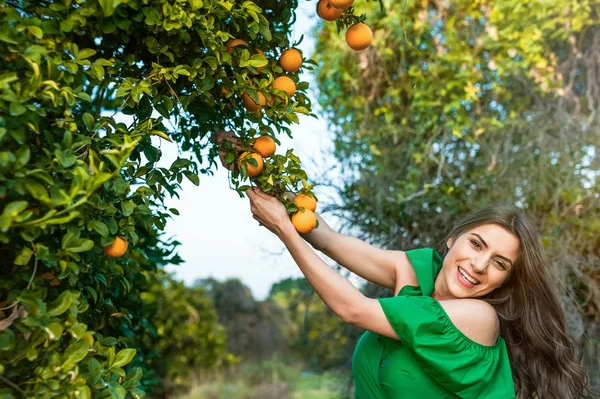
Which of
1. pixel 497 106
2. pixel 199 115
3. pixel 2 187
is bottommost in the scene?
pixel 2 187

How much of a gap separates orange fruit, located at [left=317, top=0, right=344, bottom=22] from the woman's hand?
51cm

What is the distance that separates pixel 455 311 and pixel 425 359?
0.17m

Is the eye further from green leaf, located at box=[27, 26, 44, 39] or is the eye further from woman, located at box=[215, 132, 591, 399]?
green leaf, located at box=[27, 26, 44, 39]

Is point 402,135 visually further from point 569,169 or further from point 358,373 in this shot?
point 358,373

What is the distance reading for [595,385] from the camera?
3.36 m

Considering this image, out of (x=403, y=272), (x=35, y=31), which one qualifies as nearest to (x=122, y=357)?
(x=35, y=31)

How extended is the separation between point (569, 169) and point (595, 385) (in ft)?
4.17

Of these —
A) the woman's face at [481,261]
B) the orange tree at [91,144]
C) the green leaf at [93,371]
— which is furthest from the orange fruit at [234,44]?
the woman's face at [481,261]

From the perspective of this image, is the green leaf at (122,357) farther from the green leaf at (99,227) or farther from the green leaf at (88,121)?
the green leaf at (88,121)

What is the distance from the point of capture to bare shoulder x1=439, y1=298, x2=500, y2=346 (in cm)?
181

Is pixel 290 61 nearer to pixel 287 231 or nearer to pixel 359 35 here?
pixel 359 35

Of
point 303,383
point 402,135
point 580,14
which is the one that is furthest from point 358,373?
point 303,383

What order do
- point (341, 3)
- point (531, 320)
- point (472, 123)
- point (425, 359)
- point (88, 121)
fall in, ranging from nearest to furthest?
point (88, 121), point (341, 3), point (425, 359), point (531, 320), point (472, 123)

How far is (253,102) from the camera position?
5.07ft
